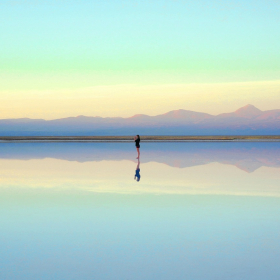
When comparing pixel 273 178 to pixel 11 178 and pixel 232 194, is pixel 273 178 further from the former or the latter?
pixel 11 178

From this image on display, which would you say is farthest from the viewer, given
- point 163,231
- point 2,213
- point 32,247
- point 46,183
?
point 46,183

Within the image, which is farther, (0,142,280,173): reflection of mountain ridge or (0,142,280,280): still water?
(0,142,280,173): reflection of mountain ridge

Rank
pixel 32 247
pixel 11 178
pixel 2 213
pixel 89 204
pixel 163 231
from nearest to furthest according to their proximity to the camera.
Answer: pixel 32 247
pixel 163 231
pixel 2 213
pixel 89 204
pixel 11 178

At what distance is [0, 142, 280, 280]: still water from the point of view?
5.37m

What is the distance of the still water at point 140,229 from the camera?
211 inches

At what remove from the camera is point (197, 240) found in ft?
22.0

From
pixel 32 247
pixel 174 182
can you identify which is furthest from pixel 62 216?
pixel 174 182

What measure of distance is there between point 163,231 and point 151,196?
3.63 m

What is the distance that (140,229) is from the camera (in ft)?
24.3

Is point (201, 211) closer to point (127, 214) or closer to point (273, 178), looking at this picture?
point (127, 214)

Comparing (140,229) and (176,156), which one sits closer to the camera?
(140,229)

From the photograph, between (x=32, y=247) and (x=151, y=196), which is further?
(x=151, y=196)

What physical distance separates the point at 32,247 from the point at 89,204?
3550mm

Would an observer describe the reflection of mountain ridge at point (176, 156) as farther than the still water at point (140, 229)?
Yes
